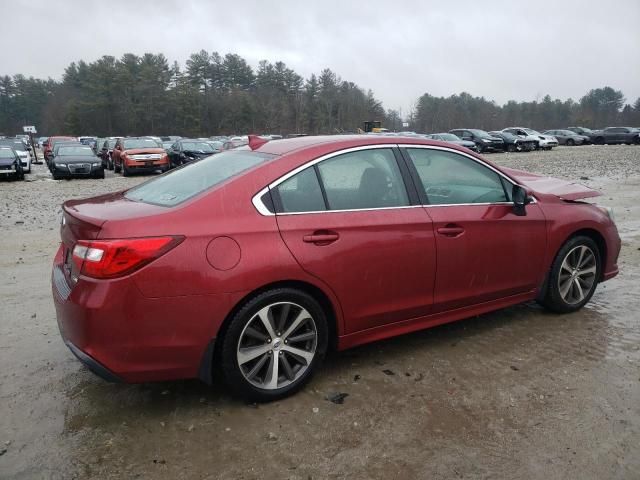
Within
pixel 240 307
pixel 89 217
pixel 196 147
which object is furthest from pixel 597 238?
pixel 196 147

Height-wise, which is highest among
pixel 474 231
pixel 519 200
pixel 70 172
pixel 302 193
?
pixel 302 193

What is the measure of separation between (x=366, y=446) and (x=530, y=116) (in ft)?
366

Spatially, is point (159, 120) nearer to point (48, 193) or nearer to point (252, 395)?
point (48, 193)

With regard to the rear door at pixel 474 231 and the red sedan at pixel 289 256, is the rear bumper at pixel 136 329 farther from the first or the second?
the rear door at pixel 474 231

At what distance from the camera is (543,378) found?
3.40 meters

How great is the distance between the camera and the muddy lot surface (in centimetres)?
258

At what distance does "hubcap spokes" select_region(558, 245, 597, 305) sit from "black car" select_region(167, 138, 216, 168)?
1980cm

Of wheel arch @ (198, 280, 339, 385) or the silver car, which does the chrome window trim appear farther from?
the silver car

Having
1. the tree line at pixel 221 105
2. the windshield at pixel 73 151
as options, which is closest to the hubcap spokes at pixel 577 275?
the windshield at pixel 73 151

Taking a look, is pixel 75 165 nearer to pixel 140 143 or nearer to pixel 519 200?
pixel 140 143

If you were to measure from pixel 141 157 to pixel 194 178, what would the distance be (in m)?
18.3

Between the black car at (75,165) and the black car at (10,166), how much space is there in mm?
1189

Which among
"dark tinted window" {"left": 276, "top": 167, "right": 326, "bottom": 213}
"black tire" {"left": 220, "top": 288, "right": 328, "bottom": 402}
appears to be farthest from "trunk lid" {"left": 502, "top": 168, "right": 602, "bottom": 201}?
"black tire" {"left": 220, "top": 288, "right": 328, "bottom": 402}

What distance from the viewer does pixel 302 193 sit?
3.20 metres
